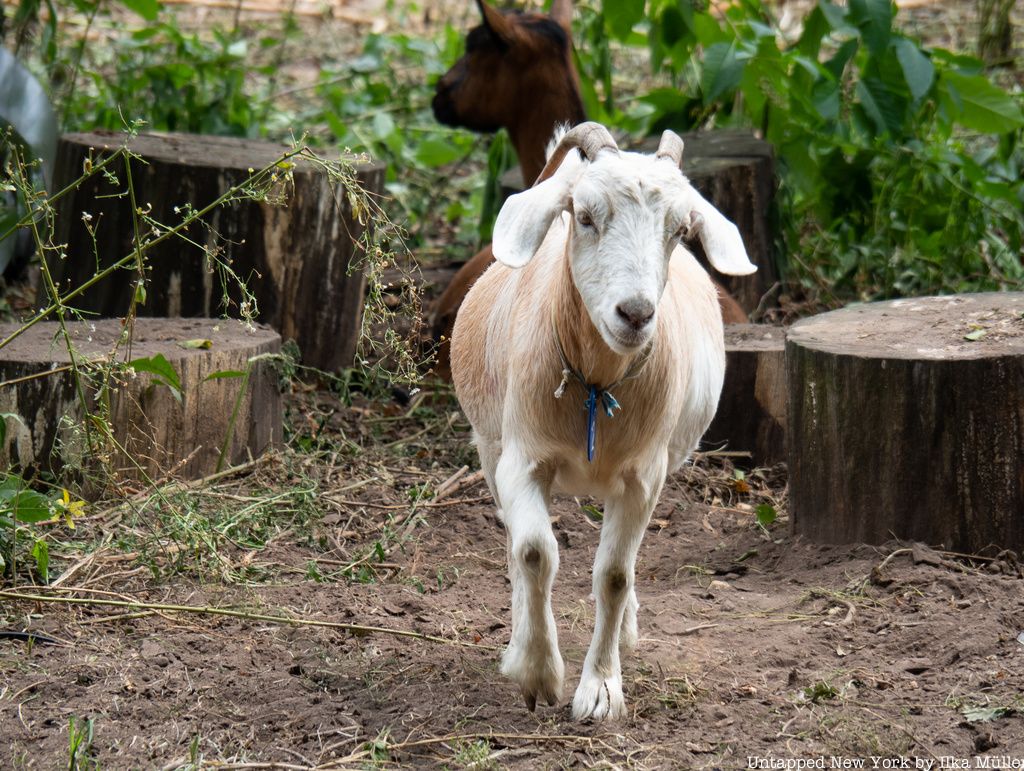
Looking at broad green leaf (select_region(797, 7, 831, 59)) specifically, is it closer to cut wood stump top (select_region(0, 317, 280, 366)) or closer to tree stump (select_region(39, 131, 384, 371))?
tree stump (select_region(39, 131, 384, 371))

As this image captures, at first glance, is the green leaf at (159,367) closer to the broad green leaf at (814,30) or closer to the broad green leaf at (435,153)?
the broad green leaf at (814,30)

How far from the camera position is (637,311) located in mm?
3234

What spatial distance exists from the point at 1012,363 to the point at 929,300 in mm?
1012

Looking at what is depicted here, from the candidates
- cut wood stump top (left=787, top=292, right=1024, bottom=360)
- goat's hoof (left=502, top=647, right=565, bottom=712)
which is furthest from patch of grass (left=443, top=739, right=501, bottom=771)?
cut wood stump top (left=787, top=292, right=1024, bottom=360)

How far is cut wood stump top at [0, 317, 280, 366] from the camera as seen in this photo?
17.4 feet

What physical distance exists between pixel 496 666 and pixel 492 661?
0.05 m

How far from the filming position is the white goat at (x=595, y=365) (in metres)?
3.39

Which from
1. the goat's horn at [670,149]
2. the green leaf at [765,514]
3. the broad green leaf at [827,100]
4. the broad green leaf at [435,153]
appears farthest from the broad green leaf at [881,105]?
the goat's horn at [670,149]

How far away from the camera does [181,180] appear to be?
6.65 m

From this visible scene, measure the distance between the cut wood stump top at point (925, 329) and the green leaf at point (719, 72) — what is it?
58.1 inches

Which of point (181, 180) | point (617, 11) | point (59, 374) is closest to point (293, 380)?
point (181, 180)

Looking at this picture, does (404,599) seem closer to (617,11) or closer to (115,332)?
(115,332)

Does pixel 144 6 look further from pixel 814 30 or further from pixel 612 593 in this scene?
pixel 612 593

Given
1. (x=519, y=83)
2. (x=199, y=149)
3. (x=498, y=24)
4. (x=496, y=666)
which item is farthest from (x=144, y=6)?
(x=496, y=666)
